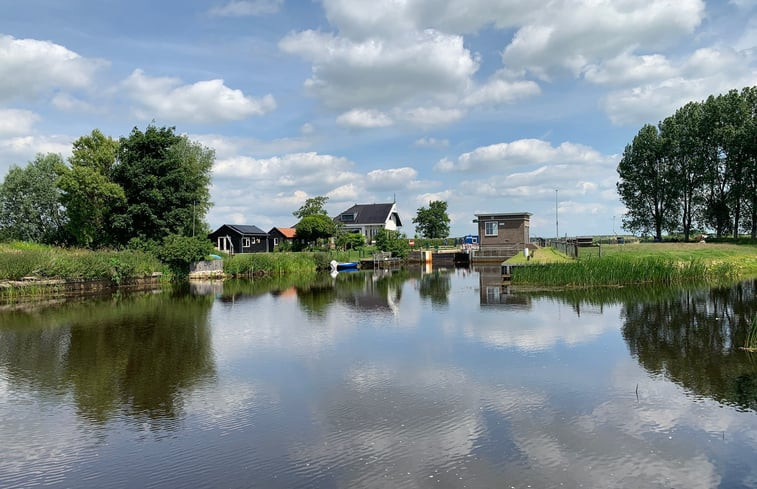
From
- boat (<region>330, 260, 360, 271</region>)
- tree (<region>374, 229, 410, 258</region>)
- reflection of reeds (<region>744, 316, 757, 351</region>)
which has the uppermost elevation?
tree (<region>374, 229, 410, 258</region>)

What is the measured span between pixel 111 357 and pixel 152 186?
2649cm

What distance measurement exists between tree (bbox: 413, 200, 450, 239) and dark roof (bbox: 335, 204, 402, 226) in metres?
4.95

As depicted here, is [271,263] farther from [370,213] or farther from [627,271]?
[370,213]

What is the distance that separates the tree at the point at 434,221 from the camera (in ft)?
246

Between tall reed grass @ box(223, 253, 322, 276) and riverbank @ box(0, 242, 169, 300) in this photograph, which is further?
tall reed grass @ box(223, 253, 322, 276)

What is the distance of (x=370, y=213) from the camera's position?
7475 centimetres

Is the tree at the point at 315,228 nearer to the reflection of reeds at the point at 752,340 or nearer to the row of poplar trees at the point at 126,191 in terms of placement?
the row of poplar trees at the point at 126,191

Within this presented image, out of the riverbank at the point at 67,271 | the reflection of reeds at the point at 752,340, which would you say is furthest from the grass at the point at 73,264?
the reflection of reeds at the point at 752,340

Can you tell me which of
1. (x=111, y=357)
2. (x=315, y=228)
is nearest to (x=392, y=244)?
(x=315, y=228)

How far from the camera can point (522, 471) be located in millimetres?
5973

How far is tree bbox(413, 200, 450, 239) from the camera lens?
74938 mm

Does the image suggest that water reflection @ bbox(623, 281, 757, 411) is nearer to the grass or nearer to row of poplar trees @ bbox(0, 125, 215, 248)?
the grass

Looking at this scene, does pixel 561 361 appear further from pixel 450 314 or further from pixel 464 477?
pixel 450 314

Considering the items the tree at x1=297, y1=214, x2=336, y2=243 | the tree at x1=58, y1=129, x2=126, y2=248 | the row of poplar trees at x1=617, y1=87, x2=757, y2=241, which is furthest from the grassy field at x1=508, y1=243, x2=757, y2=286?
the tree at x1=297, y1=214, x2=336, y2=243
